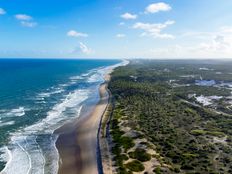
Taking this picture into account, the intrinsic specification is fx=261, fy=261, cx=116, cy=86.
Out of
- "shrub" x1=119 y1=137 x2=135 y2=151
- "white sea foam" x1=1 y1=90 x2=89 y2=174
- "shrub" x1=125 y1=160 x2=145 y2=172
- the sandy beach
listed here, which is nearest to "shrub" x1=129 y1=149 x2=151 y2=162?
"shrub" x1=125 y1=160 x2=145 y2=172

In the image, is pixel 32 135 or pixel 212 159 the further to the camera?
pixel 32 135

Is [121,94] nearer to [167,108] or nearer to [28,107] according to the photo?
[167,108]

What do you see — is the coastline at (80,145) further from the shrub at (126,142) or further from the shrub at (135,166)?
the shrub at (126,142)

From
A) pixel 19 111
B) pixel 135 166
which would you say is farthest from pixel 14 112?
pixel 135 166

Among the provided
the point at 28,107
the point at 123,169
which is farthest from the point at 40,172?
the point at 28,107

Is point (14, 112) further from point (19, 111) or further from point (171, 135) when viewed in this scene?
point (171, 135)

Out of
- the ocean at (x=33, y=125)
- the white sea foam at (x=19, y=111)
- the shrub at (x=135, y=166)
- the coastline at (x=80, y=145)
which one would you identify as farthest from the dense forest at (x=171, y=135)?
the white sea foam at (x=19, y=111)

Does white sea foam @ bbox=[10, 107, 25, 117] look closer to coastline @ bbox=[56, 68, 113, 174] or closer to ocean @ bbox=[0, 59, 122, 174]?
ocean @ bbox=[0, 59, 122, 174]
